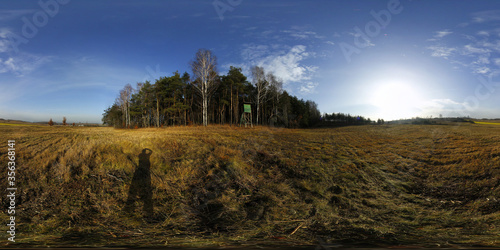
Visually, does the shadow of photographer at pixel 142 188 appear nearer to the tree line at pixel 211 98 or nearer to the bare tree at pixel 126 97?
the tree line at pixel 211 98

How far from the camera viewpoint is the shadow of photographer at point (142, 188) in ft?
18.1

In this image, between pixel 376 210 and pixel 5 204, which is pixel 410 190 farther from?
pixel 5 204

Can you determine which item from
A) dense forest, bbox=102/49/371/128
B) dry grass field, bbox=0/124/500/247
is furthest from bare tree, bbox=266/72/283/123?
dry grass field, bbox=0/124/500/247

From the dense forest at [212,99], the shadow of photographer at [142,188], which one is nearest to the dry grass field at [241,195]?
the shadow of photographer at [142,188]

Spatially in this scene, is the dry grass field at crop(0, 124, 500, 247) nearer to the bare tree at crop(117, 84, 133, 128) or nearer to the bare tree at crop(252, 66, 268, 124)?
the bare tree at crop(252, 66, 268, 124)

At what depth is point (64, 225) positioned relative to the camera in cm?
461

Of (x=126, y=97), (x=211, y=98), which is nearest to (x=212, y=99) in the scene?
(x=211, y=98)

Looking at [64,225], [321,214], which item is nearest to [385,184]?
[321,214]

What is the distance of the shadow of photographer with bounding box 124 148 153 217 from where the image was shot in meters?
5.50

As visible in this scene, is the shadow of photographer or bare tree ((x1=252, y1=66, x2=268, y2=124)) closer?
the shadow of photographer

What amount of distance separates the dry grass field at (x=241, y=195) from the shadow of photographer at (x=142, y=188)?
0.15ft

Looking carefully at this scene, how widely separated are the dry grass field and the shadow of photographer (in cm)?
4

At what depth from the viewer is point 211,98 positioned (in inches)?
1828

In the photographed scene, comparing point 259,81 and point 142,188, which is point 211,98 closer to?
point 259,81
